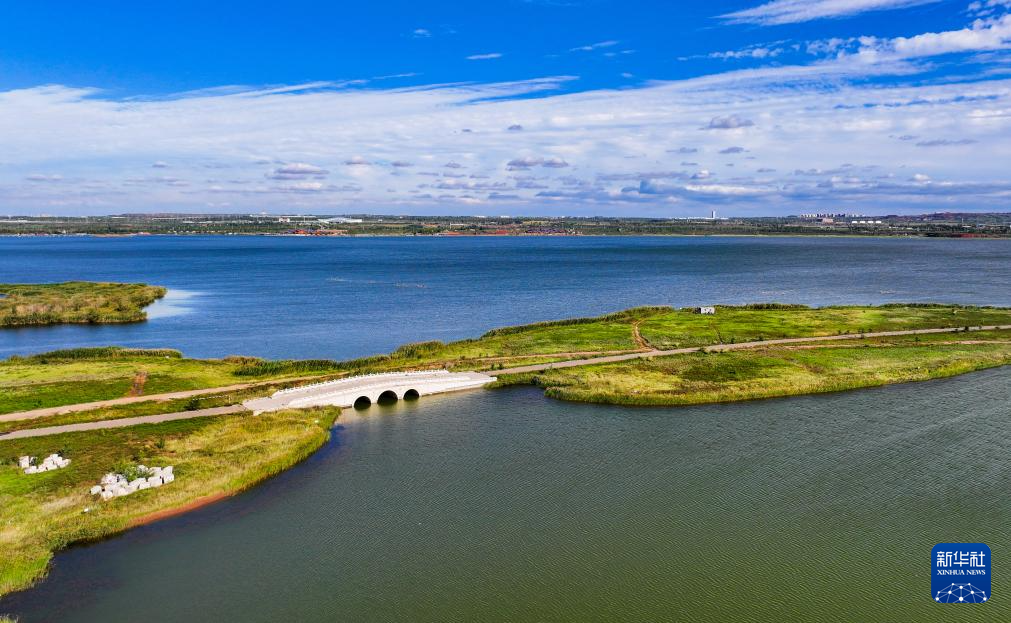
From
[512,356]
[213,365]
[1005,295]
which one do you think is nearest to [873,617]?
[512,356]

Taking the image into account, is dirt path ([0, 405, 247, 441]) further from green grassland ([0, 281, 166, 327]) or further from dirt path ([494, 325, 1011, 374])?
green grassland ([0, 281, 166, 327])

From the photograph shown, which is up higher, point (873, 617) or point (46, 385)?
point (46, 385)

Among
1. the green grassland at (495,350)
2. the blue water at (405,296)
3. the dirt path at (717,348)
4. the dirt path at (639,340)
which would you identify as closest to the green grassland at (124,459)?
the green grassland at (495,350)

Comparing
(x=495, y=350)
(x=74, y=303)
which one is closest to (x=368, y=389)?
(x=495, y=350)

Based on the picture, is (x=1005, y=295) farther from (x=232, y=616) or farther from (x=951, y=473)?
(x=232, y=616)

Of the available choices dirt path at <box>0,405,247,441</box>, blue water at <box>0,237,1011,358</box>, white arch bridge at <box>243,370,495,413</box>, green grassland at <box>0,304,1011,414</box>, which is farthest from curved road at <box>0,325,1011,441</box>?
blue water at <box>0,237,1011,358</box>
